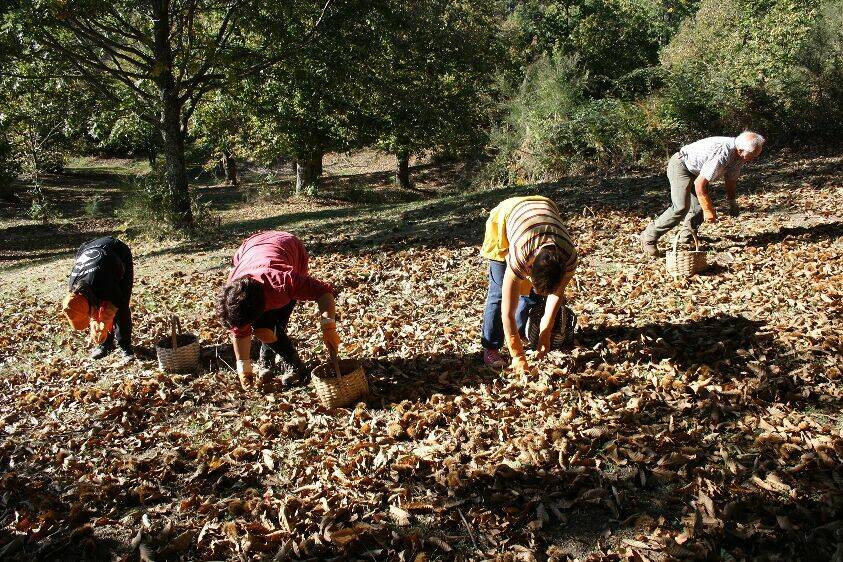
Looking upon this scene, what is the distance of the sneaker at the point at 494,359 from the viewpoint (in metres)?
4.45

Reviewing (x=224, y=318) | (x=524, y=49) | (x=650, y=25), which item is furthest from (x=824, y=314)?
(x=650, y=25)

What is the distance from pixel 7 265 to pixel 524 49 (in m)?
23.5

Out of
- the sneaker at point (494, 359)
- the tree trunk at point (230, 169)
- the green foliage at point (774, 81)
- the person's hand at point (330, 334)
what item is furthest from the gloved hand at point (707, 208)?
the tree trunk at point (230, 169)

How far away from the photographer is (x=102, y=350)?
5547mm

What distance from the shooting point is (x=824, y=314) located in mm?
4652

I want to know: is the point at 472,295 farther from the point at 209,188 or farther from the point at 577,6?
the point at 577,6

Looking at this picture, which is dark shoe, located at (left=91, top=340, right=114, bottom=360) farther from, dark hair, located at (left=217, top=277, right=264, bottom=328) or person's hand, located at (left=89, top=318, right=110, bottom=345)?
dark hair, located at (left=217, top=277, right=264, bottom=328)

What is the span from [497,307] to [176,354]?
2.81 meters

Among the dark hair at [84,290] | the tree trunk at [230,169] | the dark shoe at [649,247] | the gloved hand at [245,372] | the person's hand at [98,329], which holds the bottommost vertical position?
the gloved hand at [245,372]

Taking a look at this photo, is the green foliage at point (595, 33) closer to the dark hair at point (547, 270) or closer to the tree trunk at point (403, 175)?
the tree trunk at point (403, 175)

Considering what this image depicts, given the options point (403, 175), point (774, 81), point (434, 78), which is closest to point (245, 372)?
point (774, 81)

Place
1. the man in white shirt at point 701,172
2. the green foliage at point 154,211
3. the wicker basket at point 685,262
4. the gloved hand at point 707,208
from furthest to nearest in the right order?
the green foliage at point 154,211 < the wicker basket at point 685,262 < the man in white shirt at point 701,172 < the gloved hand at point 707,208

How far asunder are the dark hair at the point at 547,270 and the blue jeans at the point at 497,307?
2.27 ft

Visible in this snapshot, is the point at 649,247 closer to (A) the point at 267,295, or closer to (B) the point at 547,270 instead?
(B) the point at 547,270
